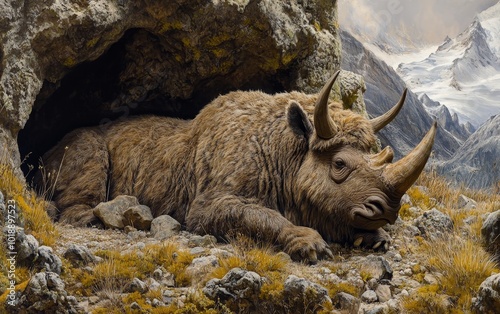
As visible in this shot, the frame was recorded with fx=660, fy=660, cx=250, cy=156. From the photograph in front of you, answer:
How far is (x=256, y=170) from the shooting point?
792 cm

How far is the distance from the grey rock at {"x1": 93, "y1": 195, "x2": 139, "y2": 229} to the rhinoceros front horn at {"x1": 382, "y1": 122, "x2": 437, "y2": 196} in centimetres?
315

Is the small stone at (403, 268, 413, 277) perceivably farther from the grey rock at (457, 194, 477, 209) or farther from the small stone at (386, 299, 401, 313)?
the grey rock at (457, 194, 477, 209)

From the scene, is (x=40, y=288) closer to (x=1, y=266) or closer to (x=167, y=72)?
(x=1, y=266)

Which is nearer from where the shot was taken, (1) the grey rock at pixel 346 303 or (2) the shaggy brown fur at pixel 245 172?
(1) the grey rock at pixel 346 303

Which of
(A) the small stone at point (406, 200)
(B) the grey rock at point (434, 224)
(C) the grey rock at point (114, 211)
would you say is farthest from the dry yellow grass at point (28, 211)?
(A) the small stone at point (406, 200)

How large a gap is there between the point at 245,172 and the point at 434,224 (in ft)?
7.54

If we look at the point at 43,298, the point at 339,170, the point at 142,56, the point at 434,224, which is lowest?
the point at 43,298

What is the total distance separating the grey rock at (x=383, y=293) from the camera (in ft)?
18.8

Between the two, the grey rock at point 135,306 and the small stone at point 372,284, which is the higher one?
the small stone at point 372,284

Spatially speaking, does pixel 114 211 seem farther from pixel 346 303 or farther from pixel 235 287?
pixel 346 303

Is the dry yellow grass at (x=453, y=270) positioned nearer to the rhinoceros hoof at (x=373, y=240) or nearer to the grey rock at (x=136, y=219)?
the rhinoceros hoof at (x=373, y=240)

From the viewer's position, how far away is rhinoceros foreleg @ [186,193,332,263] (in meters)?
6.73

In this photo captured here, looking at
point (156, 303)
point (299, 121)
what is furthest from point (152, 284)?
point (299, 121)

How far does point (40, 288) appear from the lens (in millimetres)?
4867
